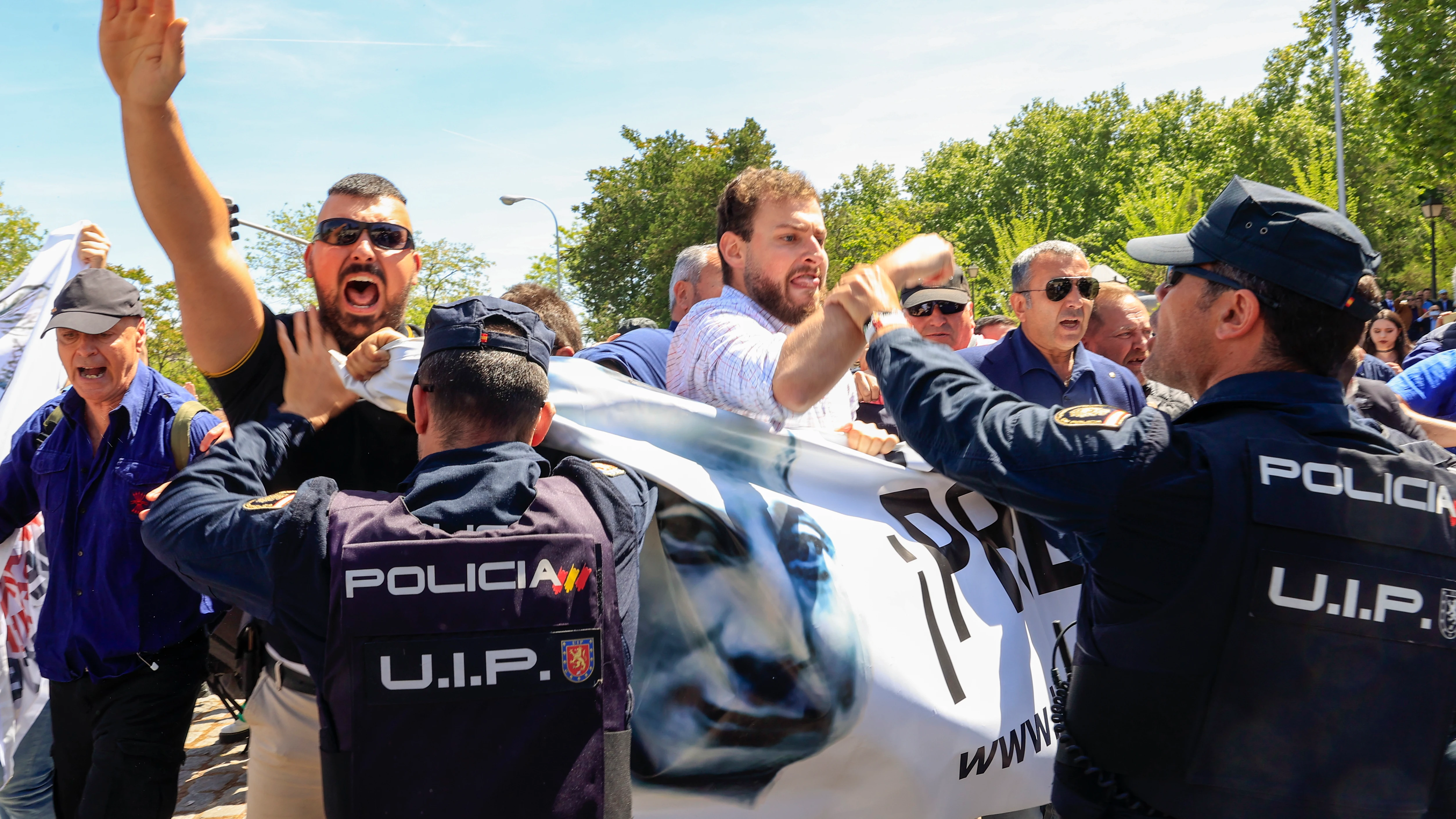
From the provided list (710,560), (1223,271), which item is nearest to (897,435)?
(710,560)

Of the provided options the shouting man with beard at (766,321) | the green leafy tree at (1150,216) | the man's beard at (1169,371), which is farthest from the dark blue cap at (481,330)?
the green leafy tree at (1150,216)

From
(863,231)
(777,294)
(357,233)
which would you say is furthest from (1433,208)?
(357,233)

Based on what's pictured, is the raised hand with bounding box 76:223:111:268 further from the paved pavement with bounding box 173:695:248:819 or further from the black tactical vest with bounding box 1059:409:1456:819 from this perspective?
the black tactical vest with bounding box 1059:409:1456:819

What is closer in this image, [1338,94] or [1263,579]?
[1263,579]

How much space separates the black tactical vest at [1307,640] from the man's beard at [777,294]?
4.69 feet

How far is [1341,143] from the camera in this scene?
27.1 meters

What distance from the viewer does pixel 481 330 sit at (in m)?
2.17

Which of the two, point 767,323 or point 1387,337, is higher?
point 767,323

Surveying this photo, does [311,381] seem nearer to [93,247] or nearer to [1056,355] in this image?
[93,247]

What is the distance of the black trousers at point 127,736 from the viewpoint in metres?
3.23

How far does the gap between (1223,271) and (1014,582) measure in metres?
1.11

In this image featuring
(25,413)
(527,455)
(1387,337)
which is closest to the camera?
(527,455)

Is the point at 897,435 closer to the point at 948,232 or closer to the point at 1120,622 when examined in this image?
the point at 1120,622

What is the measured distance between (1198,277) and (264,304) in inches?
93.4
